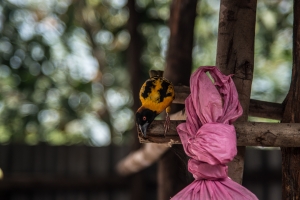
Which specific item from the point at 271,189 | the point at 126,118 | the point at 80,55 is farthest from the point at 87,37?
the point at 271,189

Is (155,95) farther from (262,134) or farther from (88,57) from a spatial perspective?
(88,57)

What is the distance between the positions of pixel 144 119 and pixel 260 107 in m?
0.96

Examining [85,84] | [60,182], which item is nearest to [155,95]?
[60,182]

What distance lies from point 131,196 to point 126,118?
4.82 metres

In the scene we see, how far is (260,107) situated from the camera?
110 inches

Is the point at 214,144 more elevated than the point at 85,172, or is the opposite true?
the point at 214,144

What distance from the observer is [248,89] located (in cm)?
223

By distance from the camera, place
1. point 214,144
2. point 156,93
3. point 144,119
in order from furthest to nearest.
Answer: point 156,93, point 144,119, point 214,144

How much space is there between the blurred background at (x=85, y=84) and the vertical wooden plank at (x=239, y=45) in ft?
12.6

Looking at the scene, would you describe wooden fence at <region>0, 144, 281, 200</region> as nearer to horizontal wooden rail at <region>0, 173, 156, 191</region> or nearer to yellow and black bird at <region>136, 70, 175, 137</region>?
horizontal wooden rail at <region>0, 173, 156, 191</region>

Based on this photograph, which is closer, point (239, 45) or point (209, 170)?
point (209, 170)

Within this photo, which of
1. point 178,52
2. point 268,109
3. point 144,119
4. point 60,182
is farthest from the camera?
point 60,182

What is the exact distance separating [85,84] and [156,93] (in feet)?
24.5

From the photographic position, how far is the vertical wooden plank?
7.27ft
